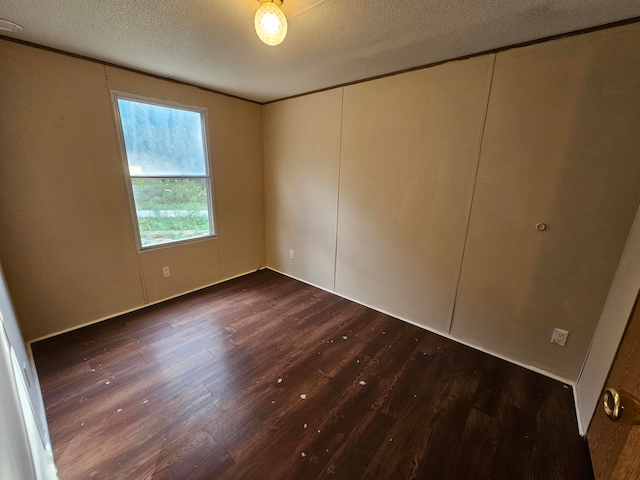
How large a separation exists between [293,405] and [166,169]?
8.16 feet

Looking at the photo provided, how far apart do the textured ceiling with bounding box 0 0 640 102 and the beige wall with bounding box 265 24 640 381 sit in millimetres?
220

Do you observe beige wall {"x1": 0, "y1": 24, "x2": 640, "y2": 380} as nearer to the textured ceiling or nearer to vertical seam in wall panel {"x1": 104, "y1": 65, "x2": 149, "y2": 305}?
vertical seam in wall panel {"x1": 104, "y1": 65, "x2": 149, "y2": 305}

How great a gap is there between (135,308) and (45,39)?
2.23m

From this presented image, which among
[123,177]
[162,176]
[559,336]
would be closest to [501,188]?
[559,336]

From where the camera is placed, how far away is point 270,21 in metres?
1.29

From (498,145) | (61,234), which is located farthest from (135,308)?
(498,145)

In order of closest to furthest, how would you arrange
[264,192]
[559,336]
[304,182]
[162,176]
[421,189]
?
[559,336] < [421,189] < [162,176] < [304,182] < [264,192]

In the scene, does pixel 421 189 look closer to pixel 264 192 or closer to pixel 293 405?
pixel 293 405

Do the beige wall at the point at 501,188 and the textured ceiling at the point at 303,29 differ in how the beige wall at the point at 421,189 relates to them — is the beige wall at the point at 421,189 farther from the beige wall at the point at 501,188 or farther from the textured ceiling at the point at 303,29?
the textured ceiling at the point at 303,29

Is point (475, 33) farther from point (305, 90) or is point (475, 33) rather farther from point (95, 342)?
point (95, 342)

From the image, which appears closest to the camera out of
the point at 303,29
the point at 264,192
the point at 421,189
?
the point at 303,29

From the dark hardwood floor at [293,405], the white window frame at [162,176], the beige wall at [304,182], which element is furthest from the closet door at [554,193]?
the white window frame at [162,176]

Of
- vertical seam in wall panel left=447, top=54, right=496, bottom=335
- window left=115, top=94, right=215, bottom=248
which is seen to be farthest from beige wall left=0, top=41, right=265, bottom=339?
vertical seam in wall panel left=447, top=54, right=496, bottom=335

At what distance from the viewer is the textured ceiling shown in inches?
54.5
